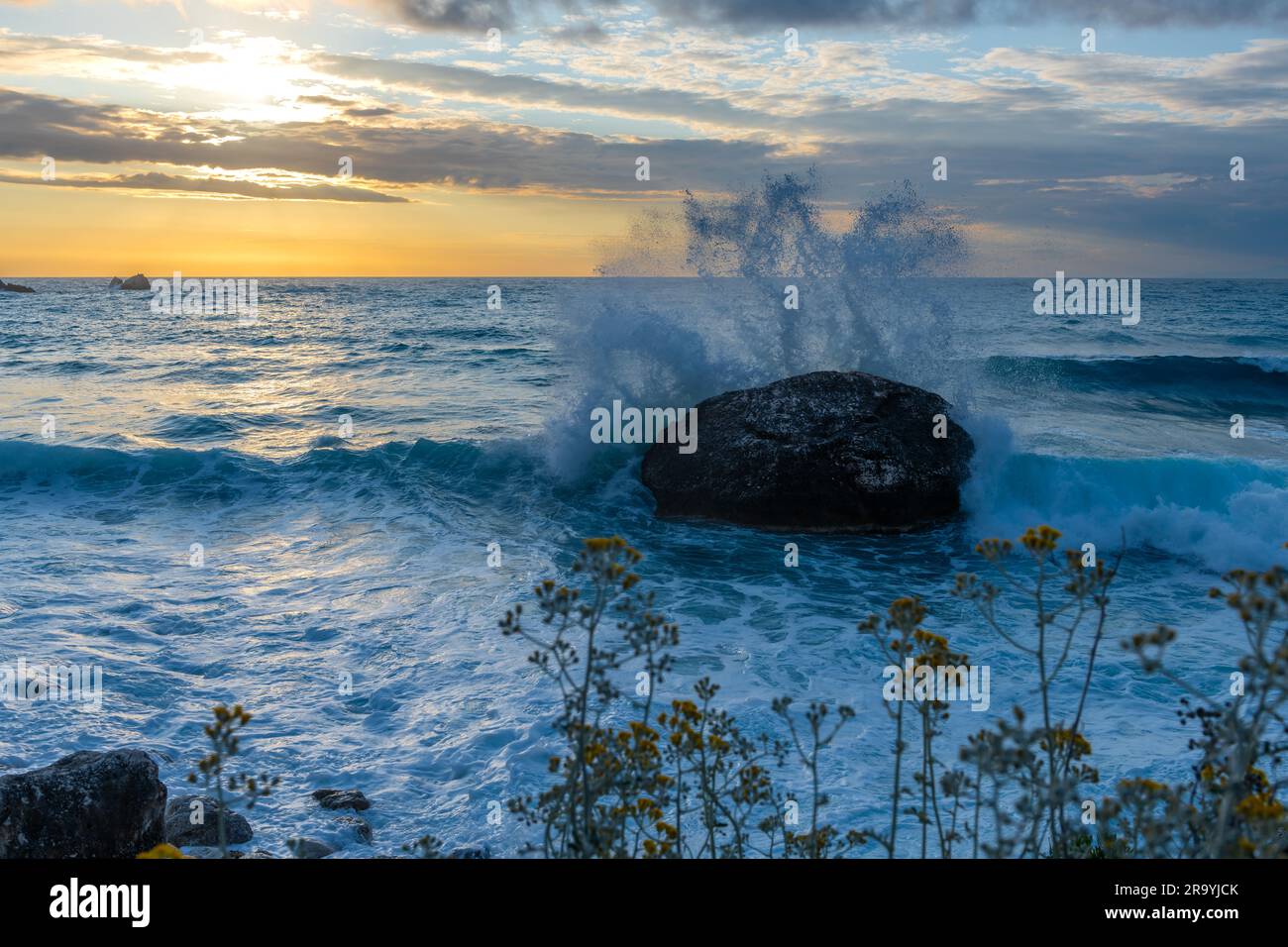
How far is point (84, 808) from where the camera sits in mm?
4898

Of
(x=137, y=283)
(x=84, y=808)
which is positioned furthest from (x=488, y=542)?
(x=137, y=283)

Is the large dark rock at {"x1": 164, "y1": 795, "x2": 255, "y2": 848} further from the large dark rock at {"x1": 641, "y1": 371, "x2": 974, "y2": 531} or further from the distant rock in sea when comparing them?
the distant rock in sea

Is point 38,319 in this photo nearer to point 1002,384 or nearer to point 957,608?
point 1002,384

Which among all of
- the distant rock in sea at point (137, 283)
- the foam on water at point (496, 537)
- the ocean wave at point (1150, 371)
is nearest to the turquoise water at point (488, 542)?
the foam on water at point (496, 537)

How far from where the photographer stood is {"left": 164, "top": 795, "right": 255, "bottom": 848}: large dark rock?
214 inches

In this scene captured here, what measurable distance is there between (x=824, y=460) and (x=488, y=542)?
4948mm

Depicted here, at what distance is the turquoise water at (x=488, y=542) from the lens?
271 inches

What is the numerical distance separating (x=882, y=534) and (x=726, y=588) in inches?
125

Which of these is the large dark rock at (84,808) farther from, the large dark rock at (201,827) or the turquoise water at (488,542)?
the turquoise water at (488,542)

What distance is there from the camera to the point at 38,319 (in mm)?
47812

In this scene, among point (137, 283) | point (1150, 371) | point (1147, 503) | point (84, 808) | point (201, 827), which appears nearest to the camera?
point (84, 808)

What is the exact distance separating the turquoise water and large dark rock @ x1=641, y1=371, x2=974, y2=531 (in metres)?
0.41

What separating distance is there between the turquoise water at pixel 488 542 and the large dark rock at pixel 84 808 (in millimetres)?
768

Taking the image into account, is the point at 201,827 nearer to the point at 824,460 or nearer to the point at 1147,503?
the point at 824,460
